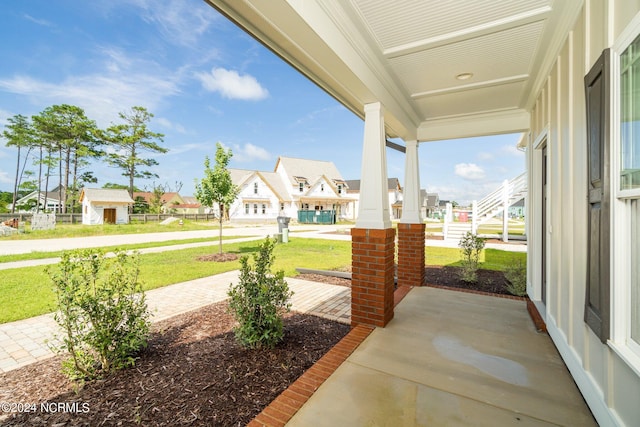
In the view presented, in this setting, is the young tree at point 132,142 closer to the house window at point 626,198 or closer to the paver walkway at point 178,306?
the paver walkway at point 178,306

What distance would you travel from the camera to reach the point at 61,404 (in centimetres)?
199

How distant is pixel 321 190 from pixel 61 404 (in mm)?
29733

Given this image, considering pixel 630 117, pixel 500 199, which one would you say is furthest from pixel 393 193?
pixel 630 117

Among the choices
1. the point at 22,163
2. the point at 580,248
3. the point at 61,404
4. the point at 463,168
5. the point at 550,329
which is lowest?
the point at 61,404

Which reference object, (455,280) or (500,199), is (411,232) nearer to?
(455,280)

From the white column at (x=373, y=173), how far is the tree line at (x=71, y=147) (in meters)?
30.3

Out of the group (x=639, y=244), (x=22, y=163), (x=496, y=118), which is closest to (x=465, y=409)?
(x=639, y=244)

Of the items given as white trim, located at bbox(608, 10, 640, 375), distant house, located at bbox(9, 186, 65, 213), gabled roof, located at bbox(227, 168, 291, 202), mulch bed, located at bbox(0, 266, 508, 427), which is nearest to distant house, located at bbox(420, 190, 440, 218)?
gabled roof, located at bbox(227, 168, 291, 202)

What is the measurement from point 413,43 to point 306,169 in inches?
1219

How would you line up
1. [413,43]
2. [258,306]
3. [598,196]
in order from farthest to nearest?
[258,306] → [413,43] → [598,196]

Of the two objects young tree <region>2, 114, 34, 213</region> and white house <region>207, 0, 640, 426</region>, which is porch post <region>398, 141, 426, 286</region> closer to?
white house <region>207, 0, 640, 426</region>

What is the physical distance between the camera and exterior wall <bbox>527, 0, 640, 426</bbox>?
149cm

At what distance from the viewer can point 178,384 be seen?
2.21 metres

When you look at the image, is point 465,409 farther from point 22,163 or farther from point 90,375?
point 22,163
